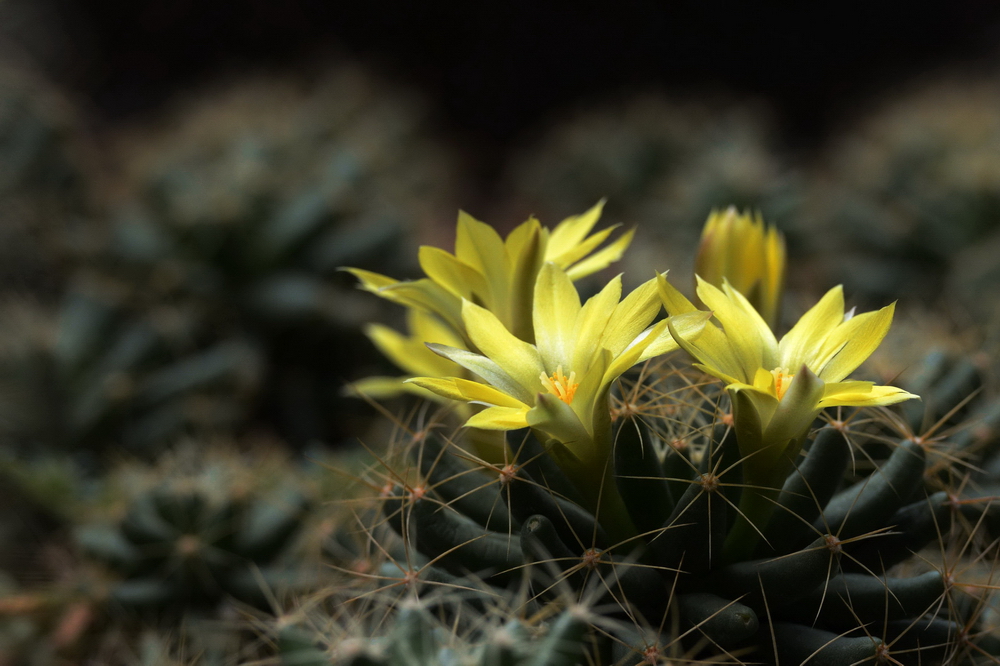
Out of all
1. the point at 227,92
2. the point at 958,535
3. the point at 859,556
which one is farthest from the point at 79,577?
the point at 227,92

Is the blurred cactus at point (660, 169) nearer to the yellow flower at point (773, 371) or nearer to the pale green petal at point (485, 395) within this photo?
the yellow flower at point (773, 371)

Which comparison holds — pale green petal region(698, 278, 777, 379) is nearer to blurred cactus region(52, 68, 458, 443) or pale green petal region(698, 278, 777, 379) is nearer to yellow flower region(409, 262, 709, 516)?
yellow flower region(409, 262, 709, 516)

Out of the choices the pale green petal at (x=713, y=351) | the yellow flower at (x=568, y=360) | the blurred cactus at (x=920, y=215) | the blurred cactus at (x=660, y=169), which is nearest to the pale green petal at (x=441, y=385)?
the yellow flower at (x=568, y=360)

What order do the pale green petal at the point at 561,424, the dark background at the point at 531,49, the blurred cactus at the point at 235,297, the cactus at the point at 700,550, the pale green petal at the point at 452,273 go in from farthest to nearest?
the dark background at the point at 531,49 < the blurred cactus at the point at 235,297 < the pale green petal at the point at 452,273 < the cactus at the point at 700,550 < the pale green petal at the point at 561,424

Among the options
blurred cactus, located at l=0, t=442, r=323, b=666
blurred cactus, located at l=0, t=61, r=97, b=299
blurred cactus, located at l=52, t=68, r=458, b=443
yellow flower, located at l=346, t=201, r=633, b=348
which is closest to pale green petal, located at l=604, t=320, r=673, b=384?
yellow flower, located at l=346, t=201, r=633, b=348

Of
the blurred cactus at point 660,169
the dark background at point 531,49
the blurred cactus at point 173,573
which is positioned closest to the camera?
the blurred cactus at point 173,573
